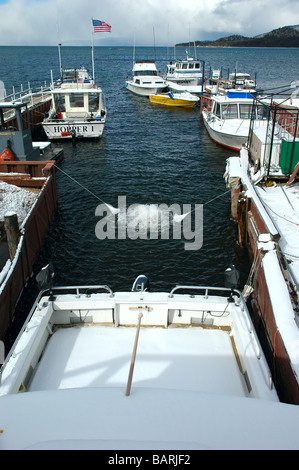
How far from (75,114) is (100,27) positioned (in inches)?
537

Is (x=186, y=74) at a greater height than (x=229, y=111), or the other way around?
(x=186, y=74)

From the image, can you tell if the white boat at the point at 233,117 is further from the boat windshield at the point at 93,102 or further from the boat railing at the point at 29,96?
the boat railing at the point at 29,96

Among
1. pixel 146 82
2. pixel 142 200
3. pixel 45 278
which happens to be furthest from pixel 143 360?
pixel 146 82

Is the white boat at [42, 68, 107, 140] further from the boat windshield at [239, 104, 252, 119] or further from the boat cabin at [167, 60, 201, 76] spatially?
the boat cabin at [167, 60, 201, 76]

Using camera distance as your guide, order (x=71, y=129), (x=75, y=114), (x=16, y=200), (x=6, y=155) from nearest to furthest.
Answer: (x=16, y=200) < (x=6, y=155) < (x=71, y=129) < (x=75, y=114)

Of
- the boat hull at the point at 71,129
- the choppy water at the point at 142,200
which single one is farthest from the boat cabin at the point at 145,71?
the boat hull at the point at 71,129

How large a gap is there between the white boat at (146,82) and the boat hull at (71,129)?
25.6 meters

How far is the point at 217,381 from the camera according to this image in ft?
22.9

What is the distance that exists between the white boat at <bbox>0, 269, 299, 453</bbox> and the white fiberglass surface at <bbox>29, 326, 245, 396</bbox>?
0.8 inches

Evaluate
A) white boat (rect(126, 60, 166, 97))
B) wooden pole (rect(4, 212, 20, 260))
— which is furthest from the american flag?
wooden pole (rect(4, 212, 20, 260))

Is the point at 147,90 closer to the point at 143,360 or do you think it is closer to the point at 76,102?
the point at 76,102

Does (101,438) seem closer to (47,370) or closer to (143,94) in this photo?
(47,370)

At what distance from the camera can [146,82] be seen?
173ft

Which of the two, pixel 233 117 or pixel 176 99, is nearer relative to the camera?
pixel 233 117
